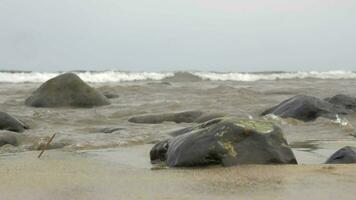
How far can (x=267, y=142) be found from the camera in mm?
3922

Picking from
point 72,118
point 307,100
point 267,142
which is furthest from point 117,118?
point 267,142

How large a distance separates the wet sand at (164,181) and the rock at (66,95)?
5.57 m

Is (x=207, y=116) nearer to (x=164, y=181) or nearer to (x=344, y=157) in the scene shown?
(x=344, y=157)

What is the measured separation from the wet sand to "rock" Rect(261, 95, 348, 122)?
3726 mm

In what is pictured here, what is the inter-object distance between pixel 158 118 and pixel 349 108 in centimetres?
309

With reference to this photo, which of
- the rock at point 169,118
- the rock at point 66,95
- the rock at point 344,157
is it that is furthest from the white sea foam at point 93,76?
the rock at point 344,157

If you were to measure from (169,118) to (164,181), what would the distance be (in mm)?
4286

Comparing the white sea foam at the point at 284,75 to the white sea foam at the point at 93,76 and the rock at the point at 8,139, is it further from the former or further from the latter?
the rock at the point at 8,139

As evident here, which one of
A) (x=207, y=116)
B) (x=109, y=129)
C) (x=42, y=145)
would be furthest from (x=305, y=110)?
(x=42, y=145)

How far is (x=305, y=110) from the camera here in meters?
7.54

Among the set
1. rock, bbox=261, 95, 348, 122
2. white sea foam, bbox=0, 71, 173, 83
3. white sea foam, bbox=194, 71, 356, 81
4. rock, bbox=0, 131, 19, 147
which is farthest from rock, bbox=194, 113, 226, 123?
white sea foam, bbox=194, 71, 356, 81

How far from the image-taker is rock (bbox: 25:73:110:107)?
383 inches

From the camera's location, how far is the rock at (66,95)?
9.72 m

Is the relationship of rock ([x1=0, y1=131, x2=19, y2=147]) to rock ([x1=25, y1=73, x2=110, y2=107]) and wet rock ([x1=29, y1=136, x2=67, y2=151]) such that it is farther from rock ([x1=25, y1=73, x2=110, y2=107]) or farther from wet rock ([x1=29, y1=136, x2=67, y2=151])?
rock ([x1=25, y1=73, x2=110, y2=107])
